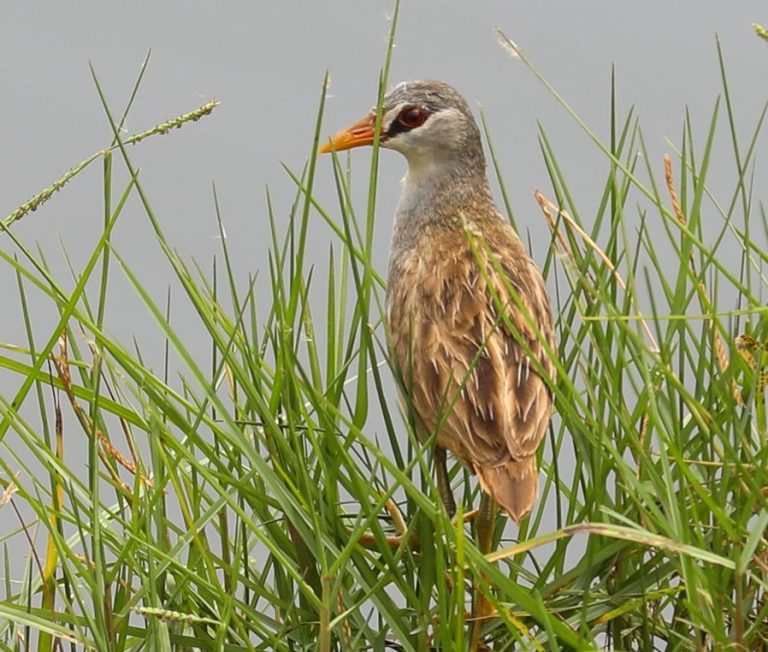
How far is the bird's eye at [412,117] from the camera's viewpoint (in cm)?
389

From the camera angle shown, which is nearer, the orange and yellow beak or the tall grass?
the tall grass

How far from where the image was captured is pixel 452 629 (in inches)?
95.5

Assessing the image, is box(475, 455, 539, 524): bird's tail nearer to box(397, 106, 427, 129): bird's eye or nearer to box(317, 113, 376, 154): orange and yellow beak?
box(317, 113, 376, 154): orange and yellow beak

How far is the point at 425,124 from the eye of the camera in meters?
3.93

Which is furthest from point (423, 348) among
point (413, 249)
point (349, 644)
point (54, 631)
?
point (54, 631)

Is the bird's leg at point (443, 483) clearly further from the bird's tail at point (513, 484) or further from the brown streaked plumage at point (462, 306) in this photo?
the bird's tail at point (513, 484)

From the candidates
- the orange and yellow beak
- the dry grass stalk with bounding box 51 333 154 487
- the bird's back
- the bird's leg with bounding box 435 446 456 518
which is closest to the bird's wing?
the bird's back

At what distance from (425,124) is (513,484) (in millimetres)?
1477

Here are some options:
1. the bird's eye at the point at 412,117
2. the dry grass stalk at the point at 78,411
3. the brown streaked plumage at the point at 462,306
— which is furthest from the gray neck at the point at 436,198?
the dry grass stalk at the point at 78,411

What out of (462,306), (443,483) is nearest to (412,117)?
(462,306)

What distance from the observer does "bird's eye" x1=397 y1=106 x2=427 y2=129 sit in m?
3.89

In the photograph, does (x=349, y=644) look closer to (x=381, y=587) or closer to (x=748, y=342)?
(x=381, y=587)

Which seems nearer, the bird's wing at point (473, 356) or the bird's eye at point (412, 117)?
the bird's wing at point (473, 356)

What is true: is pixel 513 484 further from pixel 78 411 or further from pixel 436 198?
pixel 436 198
